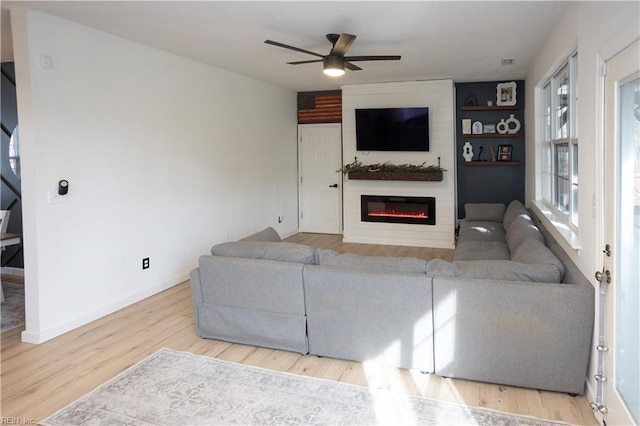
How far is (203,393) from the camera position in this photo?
9.47ft

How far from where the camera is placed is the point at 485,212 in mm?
6621

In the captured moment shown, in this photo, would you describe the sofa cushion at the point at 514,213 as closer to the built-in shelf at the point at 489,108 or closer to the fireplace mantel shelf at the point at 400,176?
the fireplace mantel shelf at the point at 400,176

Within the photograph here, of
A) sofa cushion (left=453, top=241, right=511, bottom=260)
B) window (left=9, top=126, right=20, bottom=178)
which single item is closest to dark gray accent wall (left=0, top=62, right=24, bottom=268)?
window (left=9, top=126, right=20, bottom=178)

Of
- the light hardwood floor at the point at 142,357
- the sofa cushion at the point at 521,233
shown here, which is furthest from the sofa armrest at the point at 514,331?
the sofa cushion at the point at 521,233

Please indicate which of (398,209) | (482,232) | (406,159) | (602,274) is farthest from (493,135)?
(602,274)

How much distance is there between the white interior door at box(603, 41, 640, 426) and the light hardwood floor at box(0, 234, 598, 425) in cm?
39

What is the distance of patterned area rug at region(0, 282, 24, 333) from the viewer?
4.16m

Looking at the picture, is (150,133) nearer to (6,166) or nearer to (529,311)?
(6,166)

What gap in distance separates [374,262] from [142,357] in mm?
1850

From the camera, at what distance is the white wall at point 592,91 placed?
221 cm

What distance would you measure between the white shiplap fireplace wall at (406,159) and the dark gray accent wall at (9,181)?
4607mm

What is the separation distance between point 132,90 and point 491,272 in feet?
12.4

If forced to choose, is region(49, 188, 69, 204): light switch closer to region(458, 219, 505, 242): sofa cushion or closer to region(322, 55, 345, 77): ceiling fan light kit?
region(322, 55, 345, 77): ceiling fan light kit

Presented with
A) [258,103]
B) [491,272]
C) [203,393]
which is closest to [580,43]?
[491,272]
